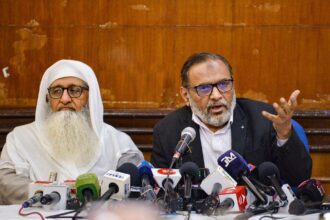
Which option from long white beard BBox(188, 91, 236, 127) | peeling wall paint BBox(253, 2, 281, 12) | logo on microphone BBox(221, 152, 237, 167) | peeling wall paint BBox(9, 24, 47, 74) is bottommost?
logo on microphone BBox(221, 152, 237, 167)

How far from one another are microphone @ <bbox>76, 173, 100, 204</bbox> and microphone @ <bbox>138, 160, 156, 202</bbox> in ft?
0.67

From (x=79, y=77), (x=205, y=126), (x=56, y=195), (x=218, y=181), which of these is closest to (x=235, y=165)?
(x=218, y=181)

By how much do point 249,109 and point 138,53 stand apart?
1.66 meters

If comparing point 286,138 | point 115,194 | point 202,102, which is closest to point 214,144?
point 202,102

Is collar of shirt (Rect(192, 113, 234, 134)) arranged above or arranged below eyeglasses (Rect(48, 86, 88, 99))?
below

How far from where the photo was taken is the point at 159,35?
15.8 ft

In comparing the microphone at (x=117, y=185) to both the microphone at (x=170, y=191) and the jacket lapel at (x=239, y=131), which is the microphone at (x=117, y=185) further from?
the jacket lapel at (x=239, y=131)

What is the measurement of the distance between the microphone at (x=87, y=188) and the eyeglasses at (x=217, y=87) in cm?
108

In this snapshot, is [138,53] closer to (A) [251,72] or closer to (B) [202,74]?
(A) [251,72]

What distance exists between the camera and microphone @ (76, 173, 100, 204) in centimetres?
241

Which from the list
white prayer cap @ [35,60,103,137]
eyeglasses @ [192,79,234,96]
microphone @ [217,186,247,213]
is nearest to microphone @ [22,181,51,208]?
microphone @ [217,186,247,213]

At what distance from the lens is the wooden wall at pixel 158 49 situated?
475 cm

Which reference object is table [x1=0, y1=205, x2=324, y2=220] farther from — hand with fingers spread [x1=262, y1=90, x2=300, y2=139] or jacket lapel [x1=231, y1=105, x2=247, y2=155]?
jacket lapel [x1=231, y1=105, x2=247, y2=155]

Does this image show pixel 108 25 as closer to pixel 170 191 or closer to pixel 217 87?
pixel 217 87
